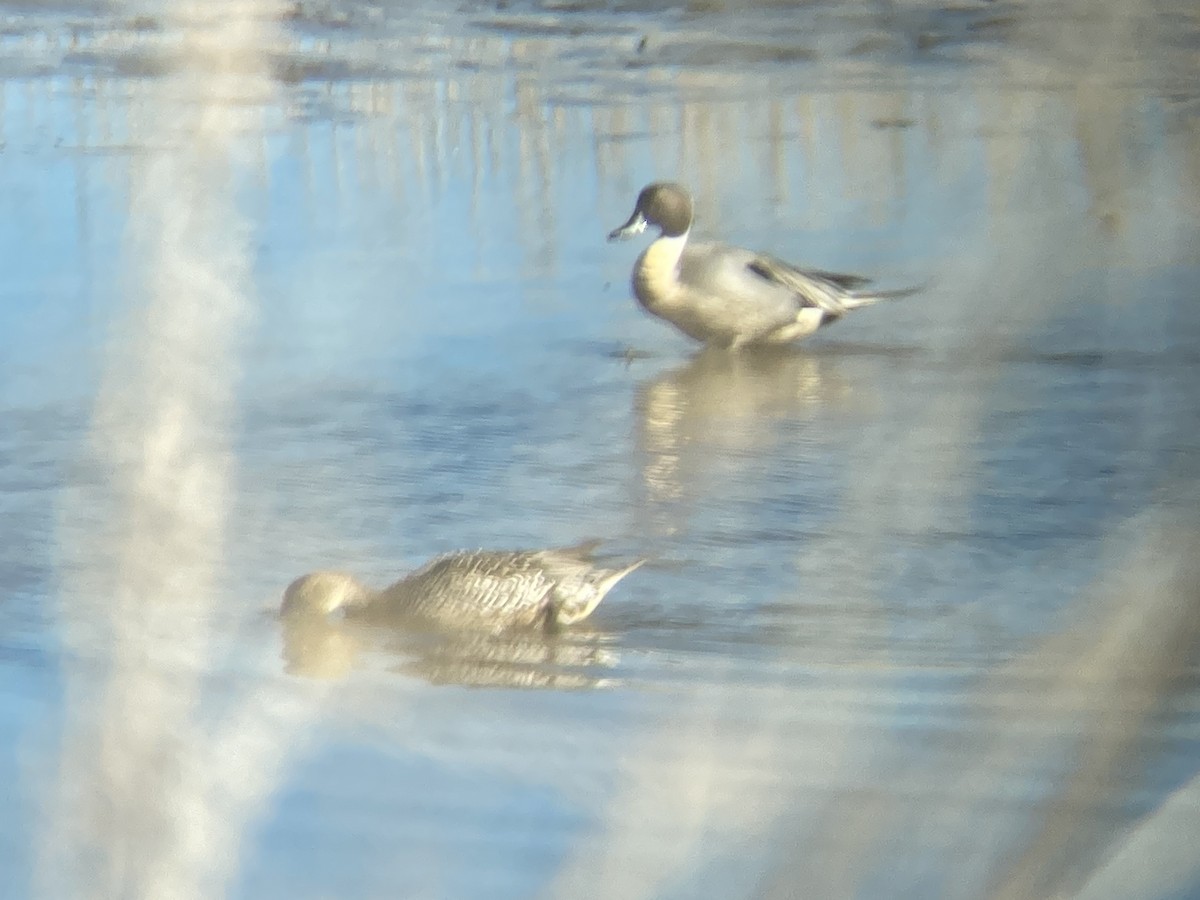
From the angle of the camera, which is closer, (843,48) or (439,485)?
(439,485)

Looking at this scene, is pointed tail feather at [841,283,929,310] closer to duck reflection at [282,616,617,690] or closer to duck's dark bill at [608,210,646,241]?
duck's dark bill at [608,210,646,241]

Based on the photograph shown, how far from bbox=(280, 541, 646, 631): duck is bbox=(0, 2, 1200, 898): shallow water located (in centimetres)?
2

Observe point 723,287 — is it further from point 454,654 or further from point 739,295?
point 454,654

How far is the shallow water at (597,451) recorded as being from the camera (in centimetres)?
82

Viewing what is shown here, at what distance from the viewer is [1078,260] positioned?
3.82ft

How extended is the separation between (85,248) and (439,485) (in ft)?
0.94

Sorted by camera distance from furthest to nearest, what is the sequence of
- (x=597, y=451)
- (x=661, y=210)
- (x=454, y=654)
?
(x=661, y=210)
(x=597, y=451)
(x=454, y=654)

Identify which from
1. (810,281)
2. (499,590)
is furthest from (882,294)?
(499,590)

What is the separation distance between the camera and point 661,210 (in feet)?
3.97

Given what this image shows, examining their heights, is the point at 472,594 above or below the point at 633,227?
below

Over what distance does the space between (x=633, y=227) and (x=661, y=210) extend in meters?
0.02

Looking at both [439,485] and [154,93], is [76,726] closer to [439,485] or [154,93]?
[439,485]

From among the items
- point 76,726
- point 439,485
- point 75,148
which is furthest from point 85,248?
point 76,726

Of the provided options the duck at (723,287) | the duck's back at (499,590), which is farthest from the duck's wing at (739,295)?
the duck's back at (499,590)
